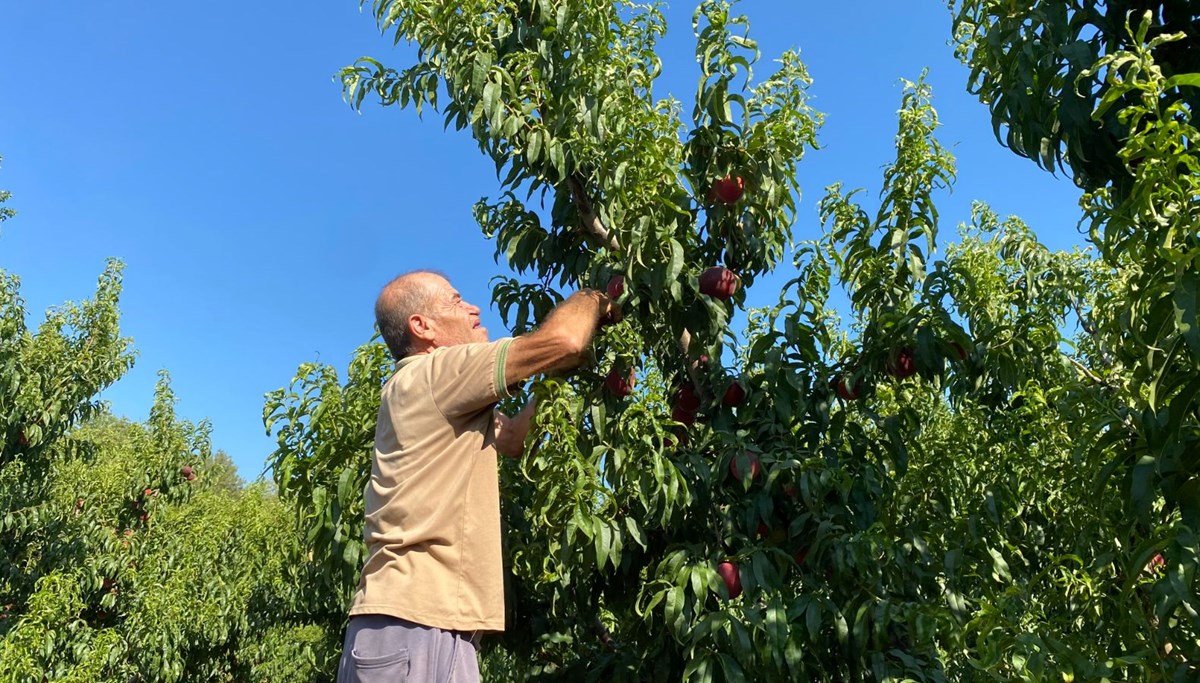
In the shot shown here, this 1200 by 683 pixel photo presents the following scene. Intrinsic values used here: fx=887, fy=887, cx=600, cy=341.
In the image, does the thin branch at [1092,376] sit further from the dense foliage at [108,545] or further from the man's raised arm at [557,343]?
the dense foliage at [108,545]

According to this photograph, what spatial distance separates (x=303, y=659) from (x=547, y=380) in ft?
27.5

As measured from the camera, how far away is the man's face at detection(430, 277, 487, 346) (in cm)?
188

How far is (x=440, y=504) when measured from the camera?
5.34 feet

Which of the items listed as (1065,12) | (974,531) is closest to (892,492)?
(974,531)

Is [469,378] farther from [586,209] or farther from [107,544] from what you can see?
[107,544]

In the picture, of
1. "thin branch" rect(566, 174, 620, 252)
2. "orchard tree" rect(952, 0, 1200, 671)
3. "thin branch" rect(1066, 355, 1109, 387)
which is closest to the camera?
"orchard tree" rect(952, 0, 1200, 671)

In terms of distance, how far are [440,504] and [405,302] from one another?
479 millimetres

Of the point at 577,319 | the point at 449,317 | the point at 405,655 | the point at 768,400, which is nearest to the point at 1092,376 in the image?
the point at 768,400

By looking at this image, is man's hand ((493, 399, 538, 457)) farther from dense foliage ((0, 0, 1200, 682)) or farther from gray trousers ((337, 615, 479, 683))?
gray trousers ((337, 615, 479, 683))

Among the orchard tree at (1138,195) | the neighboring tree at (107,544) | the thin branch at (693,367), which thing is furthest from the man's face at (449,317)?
the neighboring tree at (107,544)

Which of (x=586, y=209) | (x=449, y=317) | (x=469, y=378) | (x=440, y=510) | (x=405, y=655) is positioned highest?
(x=586, y=209)

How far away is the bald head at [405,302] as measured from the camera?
1.88 metres

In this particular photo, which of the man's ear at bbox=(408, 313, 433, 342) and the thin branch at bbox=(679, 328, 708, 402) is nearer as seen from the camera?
the man's ear at bbox=(408, 313, 433, 342)

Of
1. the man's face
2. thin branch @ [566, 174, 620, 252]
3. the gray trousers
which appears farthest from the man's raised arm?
thin branch @ [566, 174, 620, 252]
